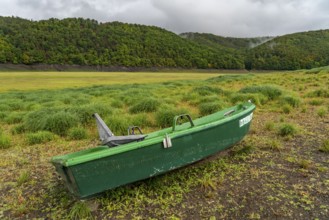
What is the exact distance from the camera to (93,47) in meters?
106

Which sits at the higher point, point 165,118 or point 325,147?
point 165,118

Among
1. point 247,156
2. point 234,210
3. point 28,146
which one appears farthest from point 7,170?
point 247,156

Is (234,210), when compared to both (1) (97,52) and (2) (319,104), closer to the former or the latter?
(2) (319,104)

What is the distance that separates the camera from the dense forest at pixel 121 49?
295ft

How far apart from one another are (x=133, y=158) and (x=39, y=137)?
186 inches

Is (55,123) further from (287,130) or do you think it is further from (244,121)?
(287,130)

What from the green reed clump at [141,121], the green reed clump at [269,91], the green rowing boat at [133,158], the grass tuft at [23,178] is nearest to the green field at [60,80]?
the green reed clump at [269,91]

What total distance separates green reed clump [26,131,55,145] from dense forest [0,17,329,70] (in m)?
86.9

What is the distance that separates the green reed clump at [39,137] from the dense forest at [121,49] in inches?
3420

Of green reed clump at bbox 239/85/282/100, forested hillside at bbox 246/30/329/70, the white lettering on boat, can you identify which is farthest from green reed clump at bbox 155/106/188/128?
forested hillside at bbox 246/30/329/70

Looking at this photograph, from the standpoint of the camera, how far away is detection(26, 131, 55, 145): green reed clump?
752 centimetres

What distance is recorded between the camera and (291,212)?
3.80 meters

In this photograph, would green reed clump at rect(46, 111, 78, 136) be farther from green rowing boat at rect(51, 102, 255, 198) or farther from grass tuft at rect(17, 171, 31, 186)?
green rowing boat at rect(51, 102, 255, 198)

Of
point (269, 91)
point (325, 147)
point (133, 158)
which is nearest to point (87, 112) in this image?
point (133, 158)
